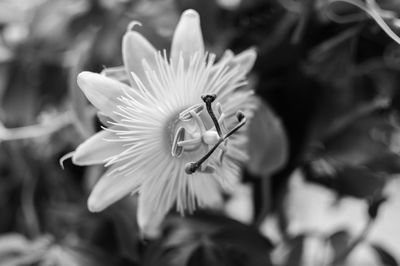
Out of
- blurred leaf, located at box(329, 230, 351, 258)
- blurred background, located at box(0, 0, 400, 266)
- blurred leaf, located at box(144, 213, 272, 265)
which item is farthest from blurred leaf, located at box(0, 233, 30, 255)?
blurred leaf, located at box(329, 230, 351, 258)

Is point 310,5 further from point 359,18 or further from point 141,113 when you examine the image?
point 141,113

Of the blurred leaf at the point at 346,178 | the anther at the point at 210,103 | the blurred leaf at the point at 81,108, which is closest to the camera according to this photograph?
the anther at the point at 210,103

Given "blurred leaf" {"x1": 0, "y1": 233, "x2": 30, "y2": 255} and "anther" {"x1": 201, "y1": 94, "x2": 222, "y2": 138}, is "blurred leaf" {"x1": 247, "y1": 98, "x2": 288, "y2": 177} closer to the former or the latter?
"anther" {"x1": 201, "y1": 94, "x2": 222, "y2": 138}

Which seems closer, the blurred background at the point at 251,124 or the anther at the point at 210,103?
the anther at the point at 210,103

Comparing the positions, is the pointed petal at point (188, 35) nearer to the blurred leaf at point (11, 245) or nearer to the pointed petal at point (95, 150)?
the pointed petal at point (95, 150)

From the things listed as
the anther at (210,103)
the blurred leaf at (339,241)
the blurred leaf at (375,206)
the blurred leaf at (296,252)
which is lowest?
the blurred leaf at (339,241)

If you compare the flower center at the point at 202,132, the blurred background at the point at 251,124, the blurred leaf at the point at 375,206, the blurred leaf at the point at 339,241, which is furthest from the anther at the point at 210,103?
the blurred leaf at the point at 339,241

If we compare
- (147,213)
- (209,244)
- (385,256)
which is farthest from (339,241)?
(147,213)
